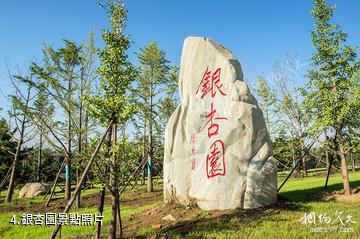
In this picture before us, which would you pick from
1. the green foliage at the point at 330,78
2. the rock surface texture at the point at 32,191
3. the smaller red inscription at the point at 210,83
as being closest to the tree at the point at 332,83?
the green foliage at the point at 330,78

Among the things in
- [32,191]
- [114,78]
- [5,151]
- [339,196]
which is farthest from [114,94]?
[5,151]

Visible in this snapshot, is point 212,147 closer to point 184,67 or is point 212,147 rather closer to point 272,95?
point 184,67

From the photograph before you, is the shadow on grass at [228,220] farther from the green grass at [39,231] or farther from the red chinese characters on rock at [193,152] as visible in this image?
the green grass at [39,231]

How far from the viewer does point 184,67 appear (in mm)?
14070

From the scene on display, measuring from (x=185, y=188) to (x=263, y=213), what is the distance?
3.07 meters

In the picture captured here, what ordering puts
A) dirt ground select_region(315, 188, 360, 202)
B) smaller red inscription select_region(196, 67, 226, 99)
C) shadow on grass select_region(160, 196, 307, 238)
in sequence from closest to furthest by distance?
shadow on grass select_region(160, 196, 307, 238) → smaller red inscription select_region(196, 67, 226, 99) → dirt ground select_region(315, 188, 360, 202)

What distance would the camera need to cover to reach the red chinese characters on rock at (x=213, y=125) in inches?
457

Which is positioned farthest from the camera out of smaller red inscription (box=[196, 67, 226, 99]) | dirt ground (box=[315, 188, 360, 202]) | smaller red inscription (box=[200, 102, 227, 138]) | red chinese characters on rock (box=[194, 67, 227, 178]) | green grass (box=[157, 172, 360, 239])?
dirt ground (box=[315, 188, 360, 202])

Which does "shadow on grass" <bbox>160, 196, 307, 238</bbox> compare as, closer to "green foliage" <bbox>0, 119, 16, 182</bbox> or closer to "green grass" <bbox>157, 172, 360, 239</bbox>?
"green grass" <bbox>157, 172, 360, 239</bbox>

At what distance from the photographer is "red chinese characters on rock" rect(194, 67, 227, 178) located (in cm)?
1162

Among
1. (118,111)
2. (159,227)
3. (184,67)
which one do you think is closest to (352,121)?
(184,67)

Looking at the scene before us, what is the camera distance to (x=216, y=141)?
1194cm

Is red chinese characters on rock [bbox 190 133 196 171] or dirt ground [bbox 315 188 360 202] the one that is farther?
dirt ground [bbox 315 188 360 202]

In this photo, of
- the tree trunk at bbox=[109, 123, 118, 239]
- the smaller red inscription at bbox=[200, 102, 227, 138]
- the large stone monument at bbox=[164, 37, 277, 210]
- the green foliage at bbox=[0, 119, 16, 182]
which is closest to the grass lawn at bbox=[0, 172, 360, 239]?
the large stone monument at bbox=[164, 37, 277, 210]
